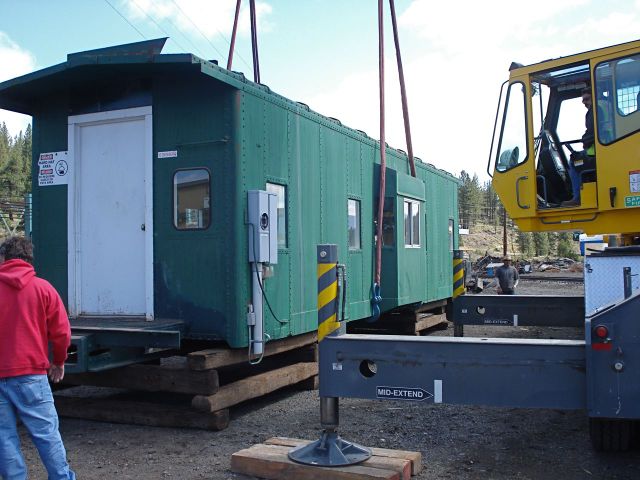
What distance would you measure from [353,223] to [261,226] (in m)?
2.98

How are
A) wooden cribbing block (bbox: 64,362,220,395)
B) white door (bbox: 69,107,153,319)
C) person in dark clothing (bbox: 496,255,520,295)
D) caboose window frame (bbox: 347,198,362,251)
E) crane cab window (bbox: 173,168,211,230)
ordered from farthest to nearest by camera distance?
person in dark clothing (bbox: 496,255,520,295), caboose window frame (bbox: 347,198,362,251), white door (bbox: 69,107,153,319), crane cab window (bbox: 173,168,211,230), wooden cribbing block (bbox: 64,362,220,395)

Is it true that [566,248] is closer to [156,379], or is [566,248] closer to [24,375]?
[156,379]

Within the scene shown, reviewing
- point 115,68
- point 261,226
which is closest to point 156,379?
point 261,226

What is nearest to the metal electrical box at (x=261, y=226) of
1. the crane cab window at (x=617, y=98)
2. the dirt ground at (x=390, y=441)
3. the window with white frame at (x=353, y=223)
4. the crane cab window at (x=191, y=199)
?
the crane cab window at (x=191, y=199)

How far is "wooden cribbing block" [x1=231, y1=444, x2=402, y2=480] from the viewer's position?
4461mm

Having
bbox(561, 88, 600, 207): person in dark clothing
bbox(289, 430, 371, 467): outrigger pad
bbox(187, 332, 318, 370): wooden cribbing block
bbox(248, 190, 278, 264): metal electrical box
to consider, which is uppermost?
bbox(561, 88, 600, 207): person in dark clothing

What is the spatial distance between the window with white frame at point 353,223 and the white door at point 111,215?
3192 mm

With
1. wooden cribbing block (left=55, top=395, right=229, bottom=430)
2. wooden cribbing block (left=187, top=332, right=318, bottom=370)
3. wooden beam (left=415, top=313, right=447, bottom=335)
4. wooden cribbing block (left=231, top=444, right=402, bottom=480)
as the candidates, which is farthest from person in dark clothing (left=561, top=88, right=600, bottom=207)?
wooden beam (left=415, top=313, right=447, bottom=335)

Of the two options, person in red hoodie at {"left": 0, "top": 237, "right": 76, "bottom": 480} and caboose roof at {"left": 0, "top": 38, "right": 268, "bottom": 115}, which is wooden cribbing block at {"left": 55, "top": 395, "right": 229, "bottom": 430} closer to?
person in red hoodie at {"left": 0, "top": 237, "right": 76, "bottom": 480}

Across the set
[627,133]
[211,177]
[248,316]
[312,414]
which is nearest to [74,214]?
[211,177]

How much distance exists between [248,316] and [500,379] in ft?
11.1

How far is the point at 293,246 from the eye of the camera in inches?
309

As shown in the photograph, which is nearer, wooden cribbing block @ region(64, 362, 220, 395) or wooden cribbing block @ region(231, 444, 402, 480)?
wooden cribbing block @ region(231, 444, 402, 480)

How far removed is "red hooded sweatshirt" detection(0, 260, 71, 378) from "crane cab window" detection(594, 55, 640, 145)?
17.2 feet
